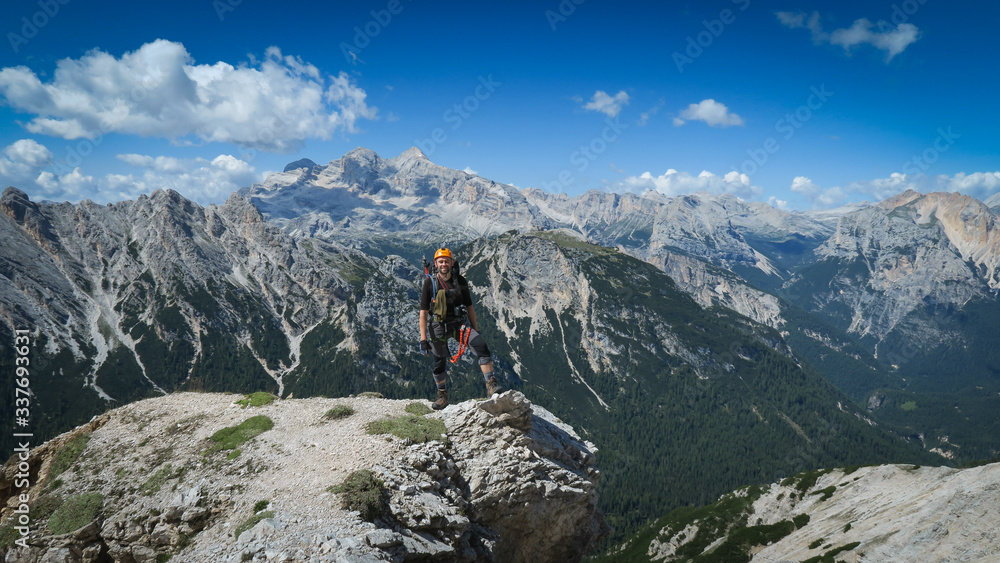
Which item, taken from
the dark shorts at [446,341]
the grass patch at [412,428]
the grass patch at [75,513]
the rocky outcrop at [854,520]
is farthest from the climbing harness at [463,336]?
the rocky outcrop at [854,520]

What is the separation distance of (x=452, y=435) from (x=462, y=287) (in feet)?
23.0

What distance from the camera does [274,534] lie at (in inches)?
531

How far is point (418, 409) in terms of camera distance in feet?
75.2

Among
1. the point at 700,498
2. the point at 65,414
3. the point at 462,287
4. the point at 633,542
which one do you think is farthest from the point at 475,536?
the point at 65,414

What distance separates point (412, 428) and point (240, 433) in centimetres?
842

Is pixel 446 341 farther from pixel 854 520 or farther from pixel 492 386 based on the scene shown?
pixel 854 520

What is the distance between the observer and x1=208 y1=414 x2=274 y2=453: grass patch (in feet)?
65.1

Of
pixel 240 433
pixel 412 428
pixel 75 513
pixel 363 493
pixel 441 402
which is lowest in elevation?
pixel 363 493

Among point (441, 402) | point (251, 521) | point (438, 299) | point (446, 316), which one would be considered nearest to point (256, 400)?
point (441, 402)

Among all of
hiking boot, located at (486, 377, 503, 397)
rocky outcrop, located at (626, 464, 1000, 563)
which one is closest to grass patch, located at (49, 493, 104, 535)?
hiking boot, located at (486, 377, 503, 397)

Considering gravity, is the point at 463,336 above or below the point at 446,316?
below

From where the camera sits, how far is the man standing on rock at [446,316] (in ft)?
64.7

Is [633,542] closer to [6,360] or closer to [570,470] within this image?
[570,470]

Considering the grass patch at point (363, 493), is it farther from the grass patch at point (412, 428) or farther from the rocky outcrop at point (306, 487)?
the grass patch at point (412, 428)
